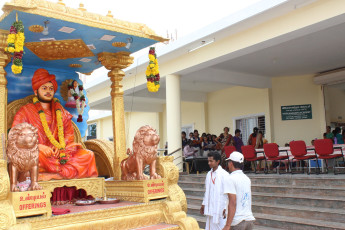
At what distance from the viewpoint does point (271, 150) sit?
32.3 ft

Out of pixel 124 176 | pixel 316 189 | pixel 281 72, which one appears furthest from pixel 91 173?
pixel 281 72

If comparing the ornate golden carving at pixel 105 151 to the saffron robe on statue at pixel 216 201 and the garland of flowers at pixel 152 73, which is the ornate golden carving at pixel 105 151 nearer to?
the garland of flowers at pixel 152 73

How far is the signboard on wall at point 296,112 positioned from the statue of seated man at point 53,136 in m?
10.3

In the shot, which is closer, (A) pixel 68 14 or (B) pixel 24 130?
(B) pixel 24 130

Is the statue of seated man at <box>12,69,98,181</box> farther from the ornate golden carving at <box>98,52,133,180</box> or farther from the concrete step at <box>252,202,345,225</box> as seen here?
the concrete step at <box>252,202,345,225</box>

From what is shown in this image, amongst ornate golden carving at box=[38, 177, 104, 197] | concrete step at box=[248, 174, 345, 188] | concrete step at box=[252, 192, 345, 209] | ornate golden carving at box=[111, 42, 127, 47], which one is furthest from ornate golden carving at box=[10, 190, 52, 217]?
concrete step at box=[248, 174, 345, 188]

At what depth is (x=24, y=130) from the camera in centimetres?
420

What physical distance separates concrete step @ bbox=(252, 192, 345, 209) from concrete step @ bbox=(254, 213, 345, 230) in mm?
550

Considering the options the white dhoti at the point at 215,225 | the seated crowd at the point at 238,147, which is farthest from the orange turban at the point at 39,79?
the seated crowd at the point at 238,147

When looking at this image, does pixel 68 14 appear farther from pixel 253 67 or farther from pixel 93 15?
pixel 253 67

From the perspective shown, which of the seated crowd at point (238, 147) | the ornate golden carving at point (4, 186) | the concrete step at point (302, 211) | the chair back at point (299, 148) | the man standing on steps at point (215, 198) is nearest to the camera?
the ornate golden carving at point (4, 186)

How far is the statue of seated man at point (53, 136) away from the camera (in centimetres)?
514

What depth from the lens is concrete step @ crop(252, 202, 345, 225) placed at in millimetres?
6484

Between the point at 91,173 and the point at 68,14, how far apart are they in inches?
90.2
